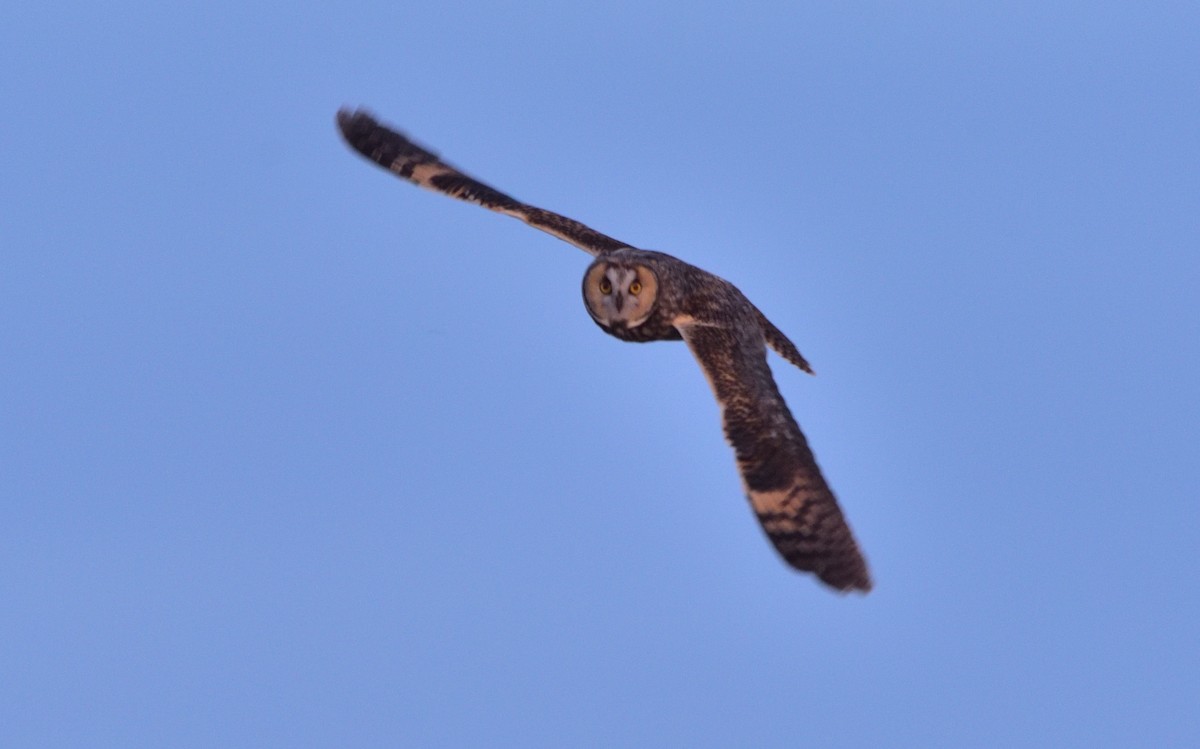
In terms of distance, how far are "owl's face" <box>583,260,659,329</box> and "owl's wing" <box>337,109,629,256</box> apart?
4.31 ft

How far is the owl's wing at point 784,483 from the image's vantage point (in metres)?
16.9

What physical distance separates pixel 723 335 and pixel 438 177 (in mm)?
6770

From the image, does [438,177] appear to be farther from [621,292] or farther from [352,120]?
[621,292]

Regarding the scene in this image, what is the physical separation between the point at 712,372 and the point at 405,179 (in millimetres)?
8035

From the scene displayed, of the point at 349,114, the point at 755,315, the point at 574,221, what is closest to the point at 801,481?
the point at 755,315

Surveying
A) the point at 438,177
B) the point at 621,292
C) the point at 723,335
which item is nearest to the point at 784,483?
the point at 723,335

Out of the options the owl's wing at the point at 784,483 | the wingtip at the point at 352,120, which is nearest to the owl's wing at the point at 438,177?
the wingtip at the point at 352,120

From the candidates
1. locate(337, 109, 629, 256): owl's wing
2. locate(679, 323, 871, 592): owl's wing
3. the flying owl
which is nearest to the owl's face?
the flying owl

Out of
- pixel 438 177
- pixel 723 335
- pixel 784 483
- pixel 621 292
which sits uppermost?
pixel 438 177

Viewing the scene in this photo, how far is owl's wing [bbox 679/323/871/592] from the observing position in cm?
1692

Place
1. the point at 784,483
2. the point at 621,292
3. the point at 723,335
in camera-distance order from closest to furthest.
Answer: the point at 784,483 → the point at 723,335 → the point at 621,292

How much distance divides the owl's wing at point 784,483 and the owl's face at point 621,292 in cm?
227

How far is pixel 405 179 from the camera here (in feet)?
82.2

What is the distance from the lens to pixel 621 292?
2123cm
